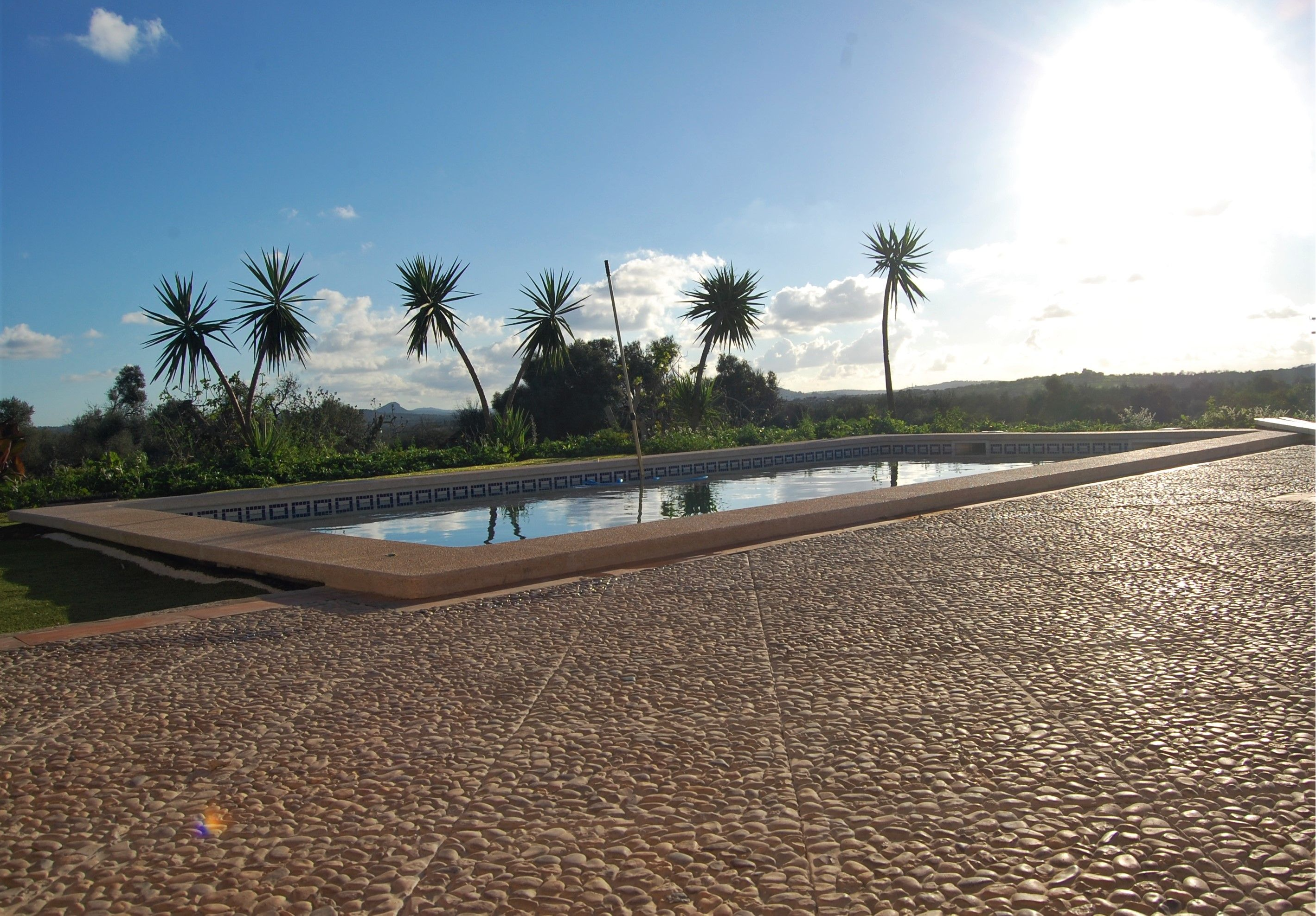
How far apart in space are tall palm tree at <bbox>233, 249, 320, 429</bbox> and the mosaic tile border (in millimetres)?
4667

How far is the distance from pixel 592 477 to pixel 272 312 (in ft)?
20.5

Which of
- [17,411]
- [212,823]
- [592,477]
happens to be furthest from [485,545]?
[17,411]

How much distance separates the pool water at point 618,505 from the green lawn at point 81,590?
204 centimetres

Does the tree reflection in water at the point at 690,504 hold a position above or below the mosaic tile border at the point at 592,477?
below

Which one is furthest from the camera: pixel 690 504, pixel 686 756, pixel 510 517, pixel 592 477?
pixel 592 477

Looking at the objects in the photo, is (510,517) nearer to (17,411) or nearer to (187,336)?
(187,336)

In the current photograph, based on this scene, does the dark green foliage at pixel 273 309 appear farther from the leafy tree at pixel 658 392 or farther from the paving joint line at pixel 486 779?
the paving joint line at pixel 486 779

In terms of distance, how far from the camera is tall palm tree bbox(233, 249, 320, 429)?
1364cm

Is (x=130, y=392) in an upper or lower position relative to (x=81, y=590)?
upper

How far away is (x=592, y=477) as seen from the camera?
1223 centimetres

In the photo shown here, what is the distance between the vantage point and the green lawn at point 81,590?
4.53 meters

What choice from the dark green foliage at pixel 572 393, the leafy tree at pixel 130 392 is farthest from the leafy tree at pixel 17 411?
the dark green foliage at pixel 572 393

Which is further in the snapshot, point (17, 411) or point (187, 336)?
point (17, 411)

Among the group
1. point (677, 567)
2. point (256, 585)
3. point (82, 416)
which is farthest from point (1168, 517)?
point (82, 416)
